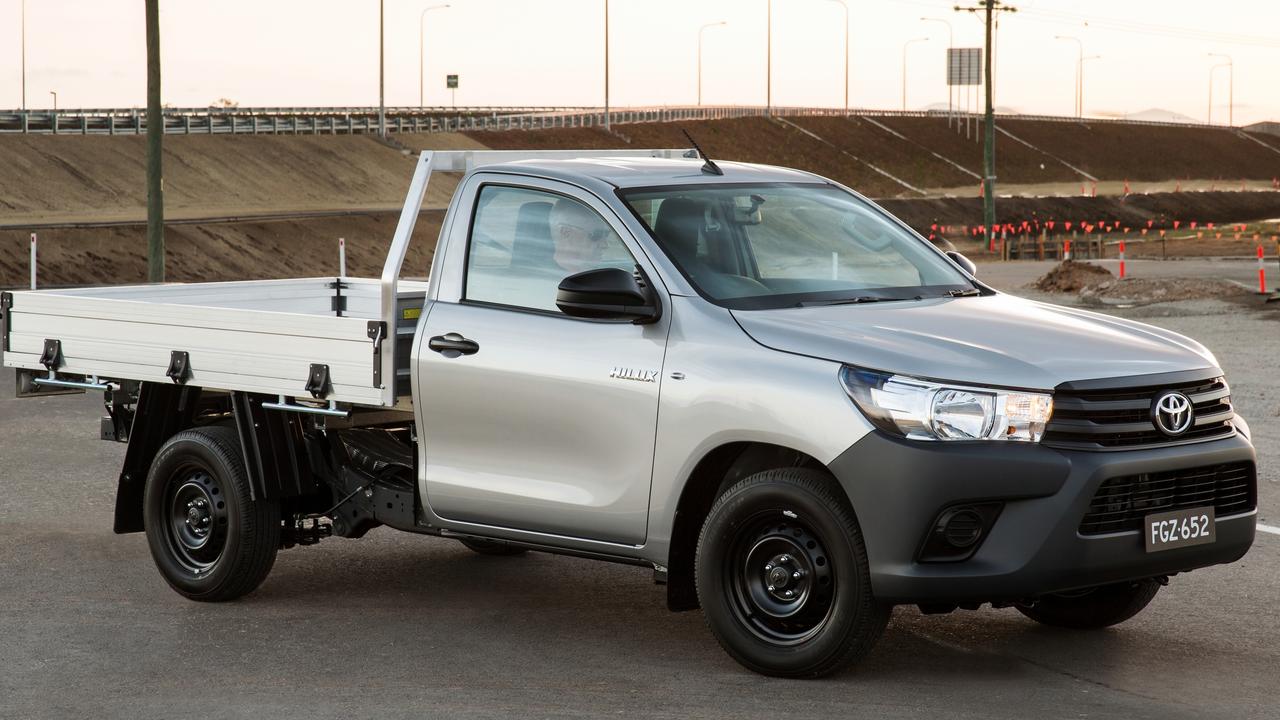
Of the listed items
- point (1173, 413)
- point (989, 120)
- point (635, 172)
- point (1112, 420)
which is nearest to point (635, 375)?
point (635, 172)

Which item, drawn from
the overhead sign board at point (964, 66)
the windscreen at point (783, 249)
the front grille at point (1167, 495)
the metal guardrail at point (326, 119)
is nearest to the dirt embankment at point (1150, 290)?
the windscreen at point (783, 249)

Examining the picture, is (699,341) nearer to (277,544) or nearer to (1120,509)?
(1120,509)

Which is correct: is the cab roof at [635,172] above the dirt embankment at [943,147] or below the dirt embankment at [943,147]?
below

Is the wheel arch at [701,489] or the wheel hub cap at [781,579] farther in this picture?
the wheel arch at [701,489]

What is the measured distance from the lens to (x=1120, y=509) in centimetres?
573

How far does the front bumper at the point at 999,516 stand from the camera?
5555mm

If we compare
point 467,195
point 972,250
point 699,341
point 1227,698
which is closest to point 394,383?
point 467,195

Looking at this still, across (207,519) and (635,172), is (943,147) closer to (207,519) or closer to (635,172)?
(207,519)

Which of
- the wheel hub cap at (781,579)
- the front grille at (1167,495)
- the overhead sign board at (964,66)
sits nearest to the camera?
the front grille at (1167,495)

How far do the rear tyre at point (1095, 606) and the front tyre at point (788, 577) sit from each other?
1306 mm

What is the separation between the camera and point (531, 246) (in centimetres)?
686

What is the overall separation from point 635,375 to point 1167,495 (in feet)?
6.22

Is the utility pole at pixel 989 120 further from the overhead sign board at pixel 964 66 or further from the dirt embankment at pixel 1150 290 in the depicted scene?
the overhead sign board at pixel 964 66

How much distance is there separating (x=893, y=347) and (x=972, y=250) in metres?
51.5
